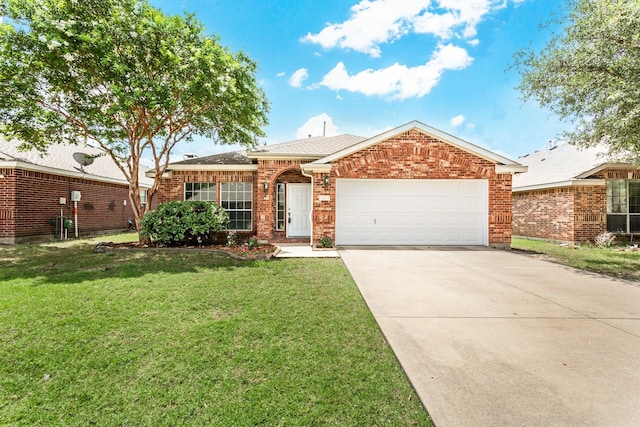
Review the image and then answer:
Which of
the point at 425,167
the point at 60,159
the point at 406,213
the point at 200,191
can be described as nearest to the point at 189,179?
the point at 200,191

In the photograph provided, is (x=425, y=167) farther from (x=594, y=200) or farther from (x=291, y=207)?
(x=594, y=200)

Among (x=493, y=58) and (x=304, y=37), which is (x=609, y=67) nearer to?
(x=493, y=58)

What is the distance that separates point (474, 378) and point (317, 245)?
7.12m

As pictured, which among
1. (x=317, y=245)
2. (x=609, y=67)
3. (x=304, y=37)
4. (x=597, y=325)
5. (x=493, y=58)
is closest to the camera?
(x=597, y=325)

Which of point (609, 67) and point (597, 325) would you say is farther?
point (609, 67)

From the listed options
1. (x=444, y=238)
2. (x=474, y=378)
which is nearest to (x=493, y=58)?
(x=444, y=238)

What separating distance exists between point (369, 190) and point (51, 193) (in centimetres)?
1302

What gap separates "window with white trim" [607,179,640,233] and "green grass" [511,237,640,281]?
4.26ft

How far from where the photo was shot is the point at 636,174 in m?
11.7

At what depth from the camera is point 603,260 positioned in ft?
27.2

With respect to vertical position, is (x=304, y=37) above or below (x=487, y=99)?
above

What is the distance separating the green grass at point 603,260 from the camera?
270 inches

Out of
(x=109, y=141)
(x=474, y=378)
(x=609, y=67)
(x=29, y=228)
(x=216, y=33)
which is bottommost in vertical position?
(x=474, y=378)

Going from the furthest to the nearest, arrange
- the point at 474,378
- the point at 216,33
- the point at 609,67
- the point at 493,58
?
the point at 493,58, the point at 216,33, the point at 609,67, the point at 474,378
